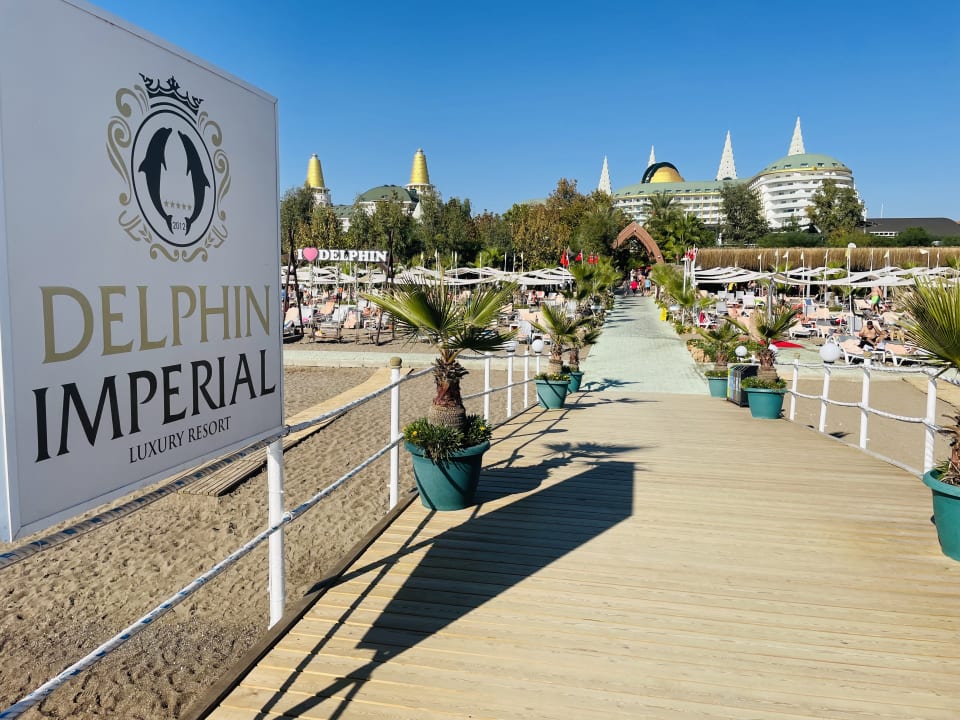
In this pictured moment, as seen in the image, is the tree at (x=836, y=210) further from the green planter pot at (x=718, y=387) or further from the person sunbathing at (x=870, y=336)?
the green planter pot at (x=718, y=387)

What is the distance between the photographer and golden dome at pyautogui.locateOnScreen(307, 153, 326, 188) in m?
134

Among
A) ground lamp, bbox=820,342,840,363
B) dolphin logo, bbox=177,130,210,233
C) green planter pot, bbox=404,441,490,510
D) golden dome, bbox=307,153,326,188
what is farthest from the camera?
golden dome, bbox=307,153,326,188

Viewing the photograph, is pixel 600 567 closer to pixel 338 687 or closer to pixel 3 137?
pixel 338 687

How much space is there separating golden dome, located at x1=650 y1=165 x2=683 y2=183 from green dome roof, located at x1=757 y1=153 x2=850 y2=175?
22.4 m

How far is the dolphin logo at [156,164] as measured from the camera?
2213mm

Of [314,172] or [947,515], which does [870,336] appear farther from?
[314,172]

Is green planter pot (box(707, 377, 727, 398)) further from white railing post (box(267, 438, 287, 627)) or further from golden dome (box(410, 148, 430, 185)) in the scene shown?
golden dome (box(410, 148, 430, 185))

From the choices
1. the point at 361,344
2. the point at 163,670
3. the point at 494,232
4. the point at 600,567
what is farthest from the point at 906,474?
the point at 494,232

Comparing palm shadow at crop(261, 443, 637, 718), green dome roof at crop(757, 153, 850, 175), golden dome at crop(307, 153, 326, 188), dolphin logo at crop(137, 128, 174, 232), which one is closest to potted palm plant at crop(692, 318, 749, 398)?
palm shadow at crop(261, 443, 637, 718)

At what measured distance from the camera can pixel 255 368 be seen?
2.95m

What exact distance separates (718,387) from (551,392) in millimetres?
4451

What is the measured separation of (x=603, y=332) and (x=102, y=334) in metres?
25.1

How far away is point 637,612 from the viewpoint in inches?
131

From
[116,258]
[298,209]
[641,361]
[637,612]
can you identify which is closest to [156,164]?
[116,258]
